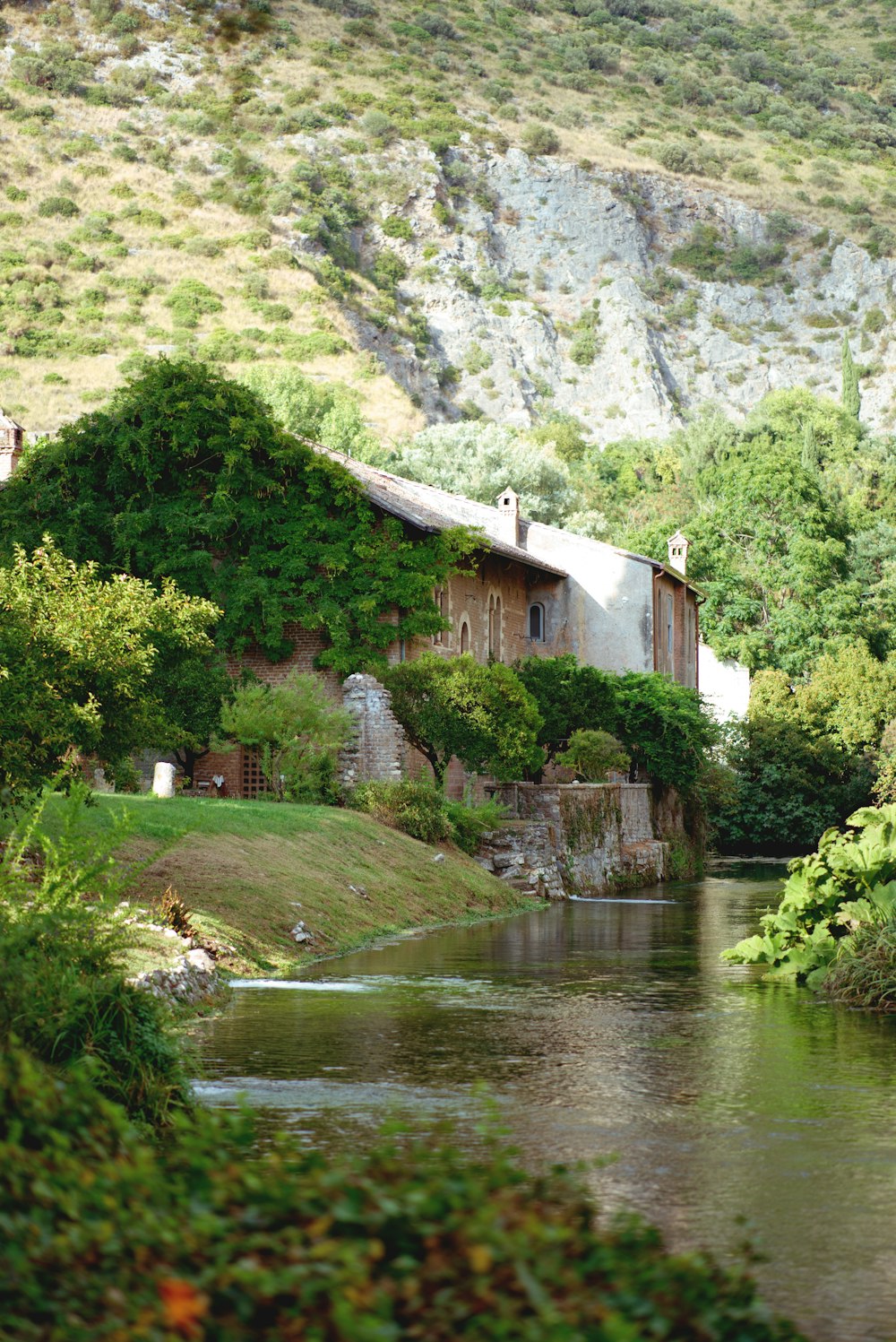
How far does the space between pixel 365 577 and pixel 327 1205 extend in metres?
34.2

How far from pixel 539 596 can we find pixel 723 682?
17.1m

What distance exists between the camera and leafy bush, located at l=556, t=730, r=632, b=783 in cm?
4247

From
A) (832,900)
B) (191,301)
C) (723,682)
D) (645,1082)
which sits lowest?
(645,1082)

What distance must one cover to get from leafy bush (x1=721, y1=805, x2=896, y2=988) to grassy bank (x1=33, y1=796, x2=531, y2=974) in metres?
5.96

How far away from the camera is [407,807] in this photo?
3209 centimetres

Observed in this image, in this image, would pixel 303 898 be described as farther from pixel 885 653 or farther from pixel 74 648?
pixel 885 653

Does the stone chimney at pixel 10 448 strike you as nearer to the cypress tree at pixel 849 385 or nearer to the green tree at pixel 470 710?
the green tree at pixel 470 710

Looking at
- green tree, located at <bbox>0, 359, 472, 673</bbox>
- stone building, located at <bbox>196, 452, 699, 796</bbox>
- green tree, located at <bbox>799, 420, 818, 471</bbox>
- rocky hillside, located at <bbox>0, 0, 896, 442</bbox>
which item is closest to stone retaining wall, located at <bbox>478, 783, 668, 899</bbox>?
stone building, located at <bbox>196, 452, 699, 796</bbox>

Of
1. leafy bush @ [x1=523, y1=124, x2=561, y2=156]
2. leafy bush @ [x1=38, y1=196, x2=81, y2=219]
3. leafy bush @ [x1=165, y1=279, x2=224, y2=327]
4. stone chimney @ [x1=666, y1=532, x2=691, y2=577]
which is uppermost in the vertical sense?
leafy bush @ [x1=523, y1=124, x2=561, y2=156]

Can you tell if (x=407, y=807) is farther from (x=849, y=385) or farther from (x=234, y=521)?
(x=849, y=385)

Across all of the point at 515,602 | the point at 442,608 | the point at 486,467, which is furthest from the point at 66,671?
the point at 486,467

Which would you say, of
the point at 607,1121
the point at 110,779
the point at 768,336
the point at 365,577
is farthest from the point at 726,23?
the point at 607,1121

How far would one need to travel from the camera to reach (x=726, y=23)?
531 ft

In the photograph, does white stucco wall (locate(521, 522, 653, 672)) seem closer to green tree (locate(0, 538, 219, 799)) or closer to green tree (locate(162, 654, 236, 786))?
green tree (locate(162, 654, 236, 786))
